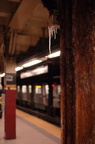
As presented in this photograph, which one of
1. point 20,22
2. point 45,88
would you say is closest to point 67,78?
point 20,22

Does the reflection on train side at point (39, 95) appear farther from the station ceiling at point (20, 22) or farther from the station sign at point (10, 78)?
the station sign at point (10, 78)

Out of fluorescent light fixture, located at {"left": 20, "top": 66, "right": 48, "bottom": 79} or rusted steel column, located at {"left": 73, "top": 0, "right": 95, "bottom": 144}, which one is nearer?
rusted steel column, located at {"left": 73, "top": 0, "right": 95, "bottom": 144}

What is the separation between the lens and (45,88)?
10.2 meters

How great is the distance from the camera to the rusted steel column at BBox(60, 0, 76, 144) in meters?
2.07

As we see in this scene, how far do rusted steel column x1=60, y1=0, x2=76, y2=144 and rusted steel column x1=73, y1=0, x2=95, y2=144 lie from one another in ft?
0.47

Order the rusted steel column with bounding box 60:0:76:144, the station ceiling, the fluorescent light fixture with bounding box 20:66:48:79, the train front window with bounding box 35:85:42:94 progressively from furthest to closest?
the train front window with bounding box 35:85:42:94 → the fluorescent light fixture with bounding box 20:66:48:79 → the station ceiling → the rusted steel column with bounding box 60:0:76:144

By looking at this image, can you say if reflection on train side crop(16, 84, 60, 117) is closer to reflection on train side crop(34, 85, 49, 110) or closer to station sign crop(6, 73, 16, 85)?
reflection on train side crop(34, 85, 49, 110)

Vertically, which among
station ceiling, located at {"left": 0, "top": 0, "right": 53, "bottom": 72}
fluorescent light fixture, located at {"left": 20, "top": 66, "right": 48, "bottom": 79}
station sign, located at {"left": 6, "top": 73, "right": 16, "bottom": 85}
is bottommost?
station sign, located at {"left": 6, "top": 73, "right": 16, "bottom": 85}

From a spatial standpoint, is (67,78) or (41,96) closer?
(67,78)

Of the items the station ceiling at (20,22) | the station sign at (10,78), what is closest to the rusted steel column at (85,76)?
the station ceiling at (20,22)

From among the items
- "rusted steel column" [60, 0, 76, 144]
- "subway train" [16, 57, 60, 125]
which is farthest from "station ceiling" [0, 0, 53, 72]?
"rusted steel column" [60, 0, 76, 144]

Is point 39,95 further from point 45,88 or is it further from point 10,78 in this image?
point 10,78

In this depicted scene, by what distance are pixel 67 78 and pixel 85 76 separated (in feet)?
0.90

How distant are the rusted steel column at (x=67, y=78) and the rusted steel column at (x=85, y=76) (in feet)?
0.47
